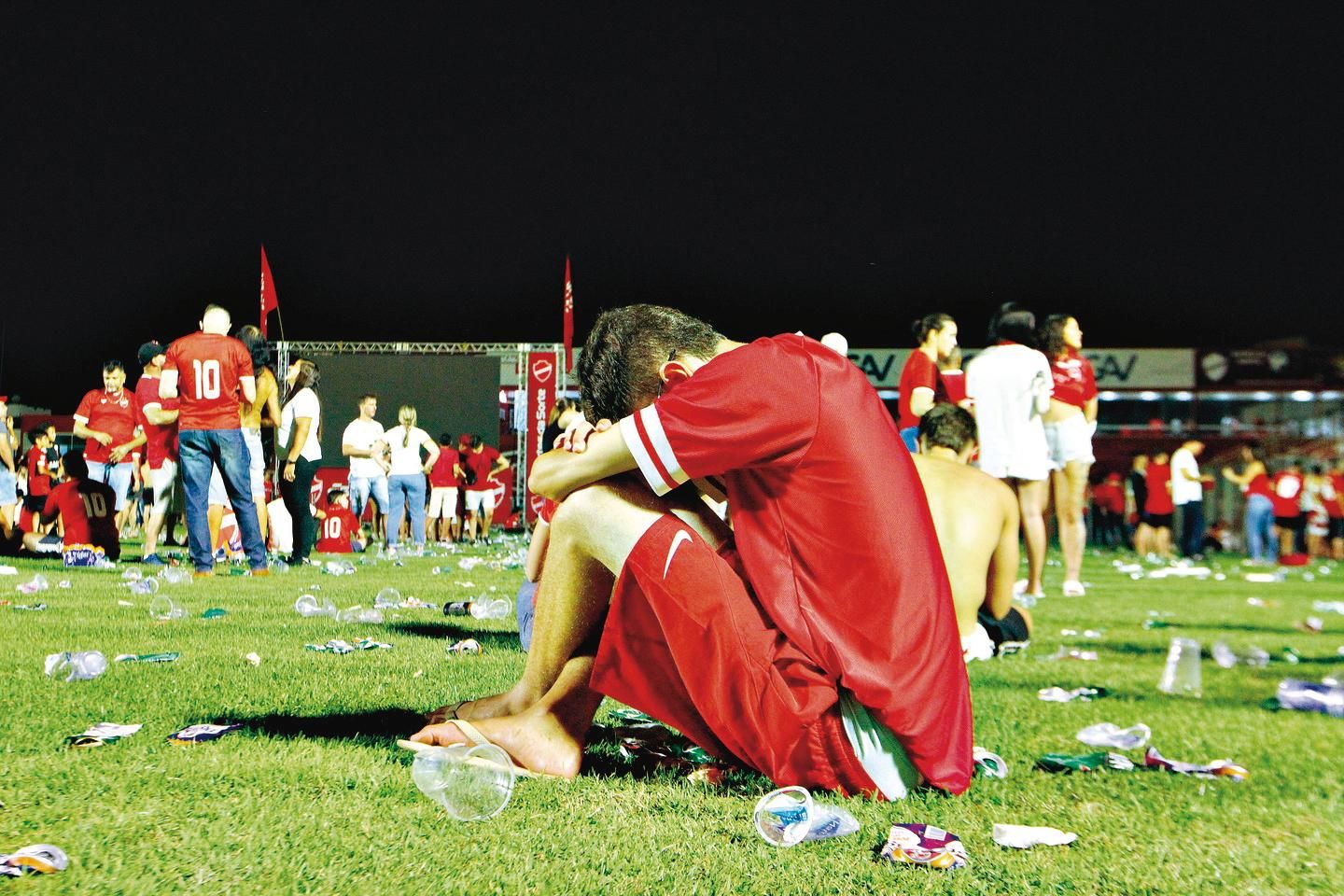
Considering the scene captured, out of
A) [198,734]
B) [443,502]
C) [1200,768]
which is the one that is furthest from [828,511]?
[443,502]

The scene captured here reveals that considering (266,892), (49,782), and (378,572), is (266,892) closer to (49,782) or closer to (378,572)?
(49,782)

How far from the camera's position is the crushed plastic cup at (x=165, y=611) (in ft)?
16.8

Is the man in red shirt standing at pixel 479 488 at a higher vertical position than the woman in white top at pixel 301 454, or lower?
lower

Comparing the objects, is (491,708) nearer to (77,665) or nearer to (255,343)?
(77,665)

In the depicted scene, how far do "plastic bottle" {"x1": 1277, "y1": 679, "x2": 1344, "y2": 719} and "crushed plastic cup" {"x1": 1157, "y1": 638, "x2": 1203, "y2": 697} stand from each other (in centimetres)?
27

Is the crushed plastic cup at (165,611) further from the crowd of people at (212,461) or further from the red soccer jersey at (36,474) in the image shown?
the red soccer jersey at (36,474)

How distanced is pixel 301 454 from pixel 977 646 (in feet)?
19.4

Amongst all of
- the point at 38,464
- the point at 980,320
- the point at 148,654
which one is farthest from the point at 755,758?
the point at 980,320

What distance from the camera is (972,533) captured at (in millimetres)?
4145

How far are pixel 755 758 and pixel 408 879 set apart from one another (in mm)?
760

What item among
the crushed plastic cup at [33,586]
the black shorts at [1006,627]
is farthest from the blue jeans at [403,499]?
the black shorts at [1006,627]

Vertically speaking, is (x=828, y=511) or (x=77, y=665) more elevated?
(x=828, y=511)

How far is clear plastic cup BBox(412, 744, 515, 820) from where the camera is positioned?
6.92ft

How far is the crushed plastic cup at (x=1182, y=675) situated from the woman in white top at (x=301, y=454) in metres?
6.36
